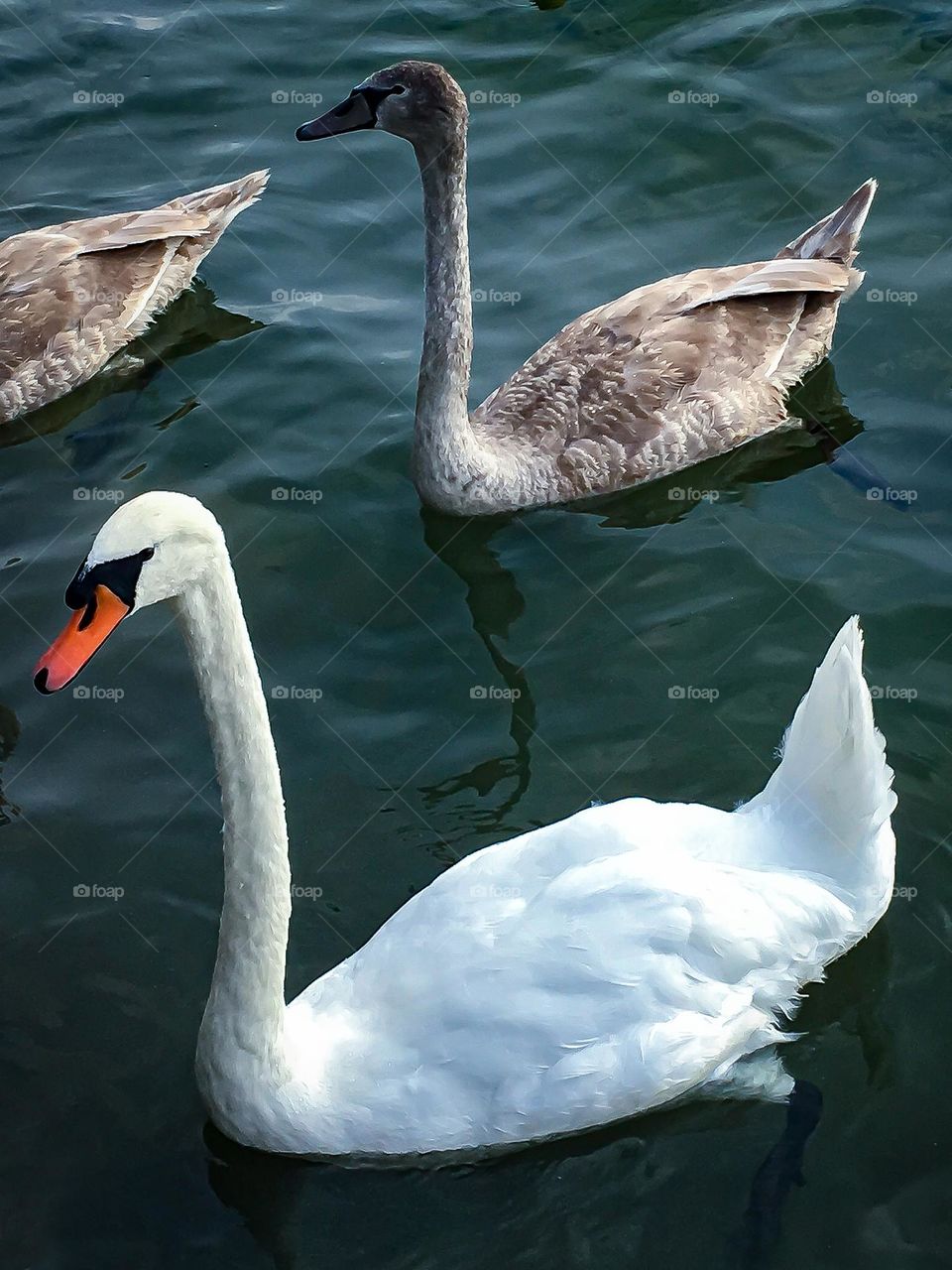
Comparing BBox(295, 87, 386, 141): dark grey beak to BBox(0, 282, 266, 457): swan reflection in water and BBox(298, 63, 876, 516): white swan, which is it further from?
BBox(0, 282, 266, 457): swan reflection in water

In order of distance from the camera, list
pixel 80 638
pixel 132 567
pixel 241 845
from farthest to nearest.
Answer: pixel 241 845 < pixel 80 638 < pixel 132 567

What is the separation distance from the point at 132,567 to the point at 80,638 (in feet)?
0.88

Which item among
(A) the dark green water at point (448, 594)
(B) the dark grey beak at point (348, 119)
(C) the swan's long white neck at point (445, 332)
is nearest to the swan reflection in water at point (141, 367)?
(A) the dark green water at point (448, 594)

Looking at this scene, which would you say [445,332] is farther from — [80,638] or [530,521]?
[80,638]

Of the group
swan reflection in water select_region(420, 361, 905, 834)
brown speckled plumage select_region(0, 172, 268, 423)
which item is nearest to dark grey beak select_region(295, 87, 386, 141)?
swan reflection in water select_region(420, 361, 905, 834)

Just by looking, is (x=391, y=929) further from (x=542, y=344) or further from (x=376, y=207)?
(x=376, y=207)

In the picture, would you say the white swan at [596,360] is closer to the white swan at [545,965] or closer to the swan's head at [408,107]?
the swan's head at [408,107]

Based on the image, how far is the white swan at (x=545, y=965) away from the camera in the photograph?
4812 mm

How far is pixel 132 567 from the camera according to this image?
4043 millimetres

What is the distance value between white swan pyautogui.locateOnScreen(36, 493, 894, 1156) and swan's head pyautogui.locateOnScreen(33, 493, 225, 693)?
1.24ft

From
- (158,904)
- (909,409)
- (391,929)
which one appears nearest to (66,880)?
(158,904)

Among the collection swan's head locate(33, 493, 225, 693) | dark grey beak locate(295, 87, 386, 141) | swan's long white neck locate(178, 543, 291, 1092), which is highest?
swan's head locate(33, 493, 225, 693)

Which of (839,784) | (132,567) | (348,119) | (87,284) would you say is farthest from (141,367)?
(132,567)

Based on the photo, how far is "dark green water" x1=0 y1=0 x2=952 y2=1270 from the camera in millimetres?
5242
